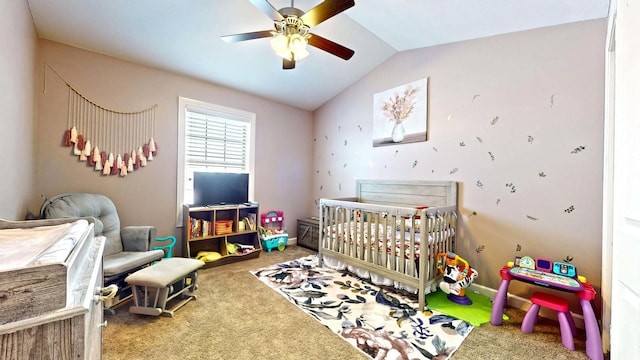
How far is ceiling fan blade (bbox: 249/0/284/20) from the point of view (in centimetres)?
173

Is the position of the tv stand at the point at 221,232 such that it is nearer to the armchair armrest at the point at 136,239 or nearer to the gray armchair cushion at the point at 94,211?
the armchair armrest at the point at 136,239

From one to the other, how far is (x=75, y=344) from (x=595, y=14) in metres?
3.43

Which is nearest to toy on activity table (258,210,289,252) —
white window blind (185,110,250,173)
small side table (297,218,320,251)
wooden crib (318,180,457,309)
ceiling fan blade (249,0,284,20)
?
small side table (297,218,320,251)

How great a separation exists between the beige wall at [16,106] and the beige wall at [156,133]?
0.71ft

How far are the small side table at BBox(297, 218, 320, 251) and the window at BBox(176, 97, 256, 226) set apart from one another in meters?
0.97

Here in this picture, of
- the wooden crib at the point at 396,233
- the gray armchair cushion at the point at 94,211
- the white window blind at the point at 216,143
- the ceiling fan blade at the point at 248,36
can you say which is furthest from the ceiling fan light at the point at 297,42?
the gray armchair cushion at the point at 94,211

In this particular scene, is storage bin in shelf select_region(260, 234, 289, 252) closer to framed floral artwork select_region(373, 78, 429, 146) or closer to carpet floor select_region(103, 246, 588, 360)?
carpet floor select_region(103, 246, 588, 360)

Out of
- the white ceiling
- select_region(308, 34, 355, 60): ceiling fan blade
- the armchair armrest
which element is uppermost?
the white ceiling

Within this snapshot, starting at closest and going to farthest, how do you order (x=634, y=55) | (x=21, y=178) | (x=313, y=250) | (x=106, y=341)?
(x=634, y=55) → (x=106, y=341) → (x=21, y=178) → (x=313, y=250)

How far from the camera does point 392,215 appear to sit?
2.47 m

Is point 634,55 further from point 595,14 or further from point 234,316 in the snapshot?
point 234,316

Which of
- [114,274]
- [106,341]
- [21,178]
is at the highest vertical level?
[21,178]

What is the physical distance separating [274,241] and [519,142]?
3.22 m

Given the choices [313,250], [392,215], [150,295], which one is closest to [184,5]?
[150,295]
